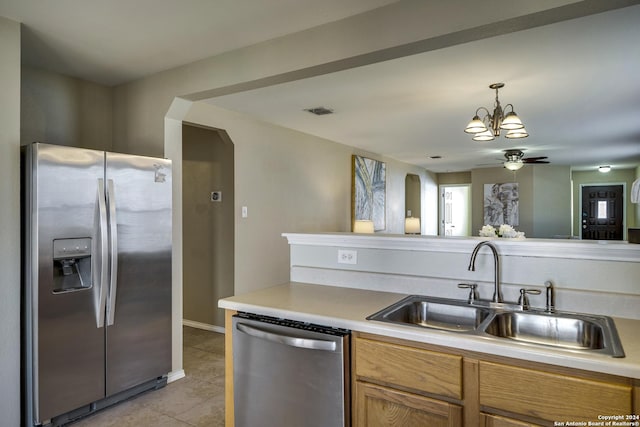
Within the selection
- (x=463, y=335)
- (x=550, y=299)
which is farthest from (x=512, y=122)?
(x=463, y=335)

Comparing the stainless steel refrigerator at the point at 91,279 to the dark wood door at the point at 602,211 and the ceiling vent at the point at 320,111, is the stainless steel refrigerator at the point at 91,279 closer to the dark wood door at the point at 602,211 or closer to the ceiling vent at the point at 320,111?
the ceiling vent at the point at 320,111

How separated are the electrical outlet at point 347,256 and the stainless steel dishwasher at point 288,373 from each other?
0.67 meters

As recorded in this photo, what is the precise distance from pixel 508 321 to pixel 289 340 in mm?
967

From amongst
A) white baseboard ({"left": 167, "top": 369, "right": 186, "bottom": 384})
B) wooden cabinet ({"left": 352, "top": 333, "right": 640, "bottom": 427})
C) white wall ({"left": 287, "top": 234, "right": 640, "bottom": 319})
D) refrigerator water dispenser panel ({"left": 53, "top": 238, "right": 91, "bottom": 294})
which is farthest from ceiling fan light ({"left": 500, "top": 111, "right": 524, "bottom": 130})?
white baseboard ({"left": 167, "top": 369, "right": 186, "bottom": 384})

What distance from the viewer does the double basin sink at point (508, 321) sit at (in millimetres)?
1611

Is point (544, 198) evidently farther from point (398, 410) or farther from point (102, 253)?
point (102, 253)

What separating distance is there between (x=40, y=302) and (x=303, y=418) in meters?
1.64

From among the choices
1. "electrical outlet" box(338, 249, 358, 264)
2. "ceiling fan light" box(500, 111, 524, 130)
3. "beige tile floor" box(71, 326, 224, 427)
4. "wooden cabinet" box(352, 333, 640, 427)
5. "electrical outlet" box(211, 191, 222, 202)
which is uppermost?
"ceiling fan light" box(500, 111, 524, 130)

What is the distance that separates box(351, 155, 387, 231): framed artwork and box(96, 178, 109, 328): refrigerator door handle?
13.8ft

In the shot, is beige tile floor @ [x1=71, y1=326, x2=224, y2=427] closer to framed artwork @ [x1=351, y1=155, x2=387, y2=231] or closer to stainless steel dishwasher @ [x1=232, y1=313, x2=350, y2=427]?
stainless steel dishwasher @ [x1=232, y1=313, x2=350, y2=427]

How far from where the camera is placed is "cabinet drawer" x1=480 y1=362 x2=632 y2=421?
3.92 feet

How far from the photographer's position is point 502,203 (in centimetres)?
929

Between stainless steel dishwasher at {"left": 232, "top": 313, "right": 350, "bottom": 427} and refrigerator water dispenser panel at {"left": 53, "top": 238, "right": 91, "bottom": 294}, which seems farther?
refrigerator water dispenser panel at {"left": 53, "top": 238, "right": 91, "bottom": 294}

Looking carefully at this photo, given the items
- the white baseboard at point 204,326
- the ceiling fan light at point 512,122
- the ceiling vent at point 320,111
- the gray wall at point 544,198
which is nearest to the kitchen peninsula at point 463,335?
the ceiling fan light at point 512,122
